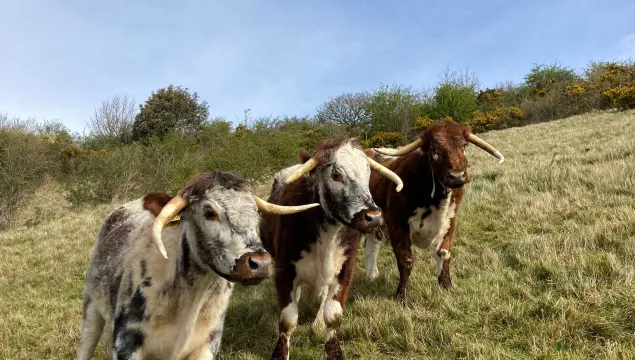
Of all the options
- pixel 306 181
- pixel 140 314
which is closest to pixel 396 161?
pixel 306 181

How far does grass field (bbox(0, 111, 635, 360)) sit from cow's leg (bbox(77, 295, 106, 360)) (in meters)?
1.26

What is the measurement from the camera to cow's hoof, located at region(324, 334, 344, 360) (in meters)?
4.31

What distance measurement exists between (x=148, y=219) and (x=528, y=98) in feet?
130

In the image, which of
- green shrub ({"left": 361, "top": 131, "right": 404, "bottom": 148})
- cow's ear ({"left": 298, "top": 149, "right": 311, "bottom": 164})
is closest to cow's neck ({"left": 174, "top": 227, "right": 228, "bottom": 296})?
cow's ear ({"left": 298, "top": 149, "right": 311, "bottom": 164})

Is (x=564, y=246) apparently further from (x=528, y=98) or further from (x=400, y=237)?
(x=528, y=98)

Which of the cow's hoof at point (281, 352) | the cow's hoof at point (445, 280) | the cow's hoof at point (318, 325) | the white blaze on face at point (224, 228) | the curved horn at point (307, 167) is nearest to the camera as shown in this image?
the white blaze on face at point (224, 228)

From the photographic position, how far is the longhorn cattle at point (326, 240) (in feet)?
14.4

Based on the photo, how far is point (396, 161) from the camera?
6.97m

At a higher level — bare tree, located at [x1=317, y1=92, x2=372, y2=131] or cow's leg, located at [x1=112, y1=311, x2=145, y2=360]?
bare tree, located at [x1=317, y1=92, x2=372, y2=131]

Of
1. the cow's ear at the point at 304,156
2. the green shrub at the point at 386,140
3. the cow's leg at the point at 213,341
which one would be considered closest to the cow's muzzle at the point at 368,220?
the cow's ear at the point at 304,156

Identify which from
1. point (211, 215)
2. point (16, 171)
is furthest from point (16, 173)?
point (211, 215)

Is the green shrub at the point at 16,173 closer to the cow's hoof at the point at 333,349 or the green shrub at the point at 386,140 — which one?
the cow's hoof at the point at 333,349

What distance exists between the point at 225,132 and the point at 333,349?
29053 millimetres

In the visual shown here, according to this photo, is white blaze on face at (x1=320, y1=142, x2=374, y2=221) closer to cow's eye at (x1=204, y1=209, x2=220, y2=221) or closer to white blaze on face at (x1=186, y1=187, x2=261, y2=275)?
white blaze on face at (x1=186, y1=187, x2=261, y2=275)
